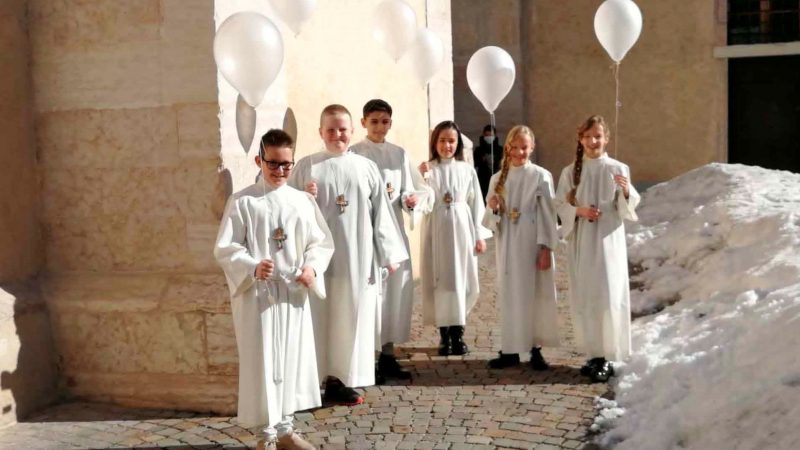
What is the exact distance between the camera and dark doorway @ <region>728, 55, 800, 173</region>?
54.5 ft

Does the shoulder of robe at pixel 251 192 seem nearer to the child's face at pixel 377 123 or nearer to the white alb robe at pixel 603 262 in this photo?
the child's face at pixel 377 123

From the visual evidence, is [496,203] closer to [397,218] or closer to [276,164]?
[397,218]

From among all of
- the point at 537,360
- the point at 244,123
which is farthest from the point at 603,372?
the point at 244,123

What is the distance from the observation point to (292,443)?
4.44 meters

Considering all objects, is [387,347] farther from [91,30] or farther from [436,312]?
[91,30]

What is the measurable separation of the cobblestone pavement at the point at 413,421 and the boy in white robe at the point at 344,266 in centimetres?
23

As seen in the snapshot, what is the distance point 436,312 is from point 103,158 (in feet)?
8.25

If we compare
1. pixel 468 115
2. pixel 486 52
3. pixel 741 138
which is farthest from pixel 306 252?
pixel 741 138

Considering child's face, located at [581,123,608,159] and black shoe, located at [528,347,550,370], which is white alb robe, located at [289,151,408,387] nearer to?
black shoe, located at [528,347,550,370]

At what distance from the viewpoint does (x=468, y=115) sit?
16188 millimetres

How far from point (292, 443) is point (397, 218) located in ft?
6.65

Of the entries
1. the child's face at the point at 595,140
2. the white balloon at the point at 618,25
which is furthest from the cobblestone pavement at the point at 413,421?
the white balloon at the point at 618,25

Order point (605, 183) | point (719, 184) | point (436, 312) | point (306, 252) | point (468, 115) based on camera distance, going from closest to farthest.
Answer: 1. point (306, 252)
2. point (605, 183)
3. point (436, 312)
4. point (719, 184)
5. point (468, 115)

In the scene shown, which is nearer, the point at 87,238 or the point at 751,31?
the point at 87,238
